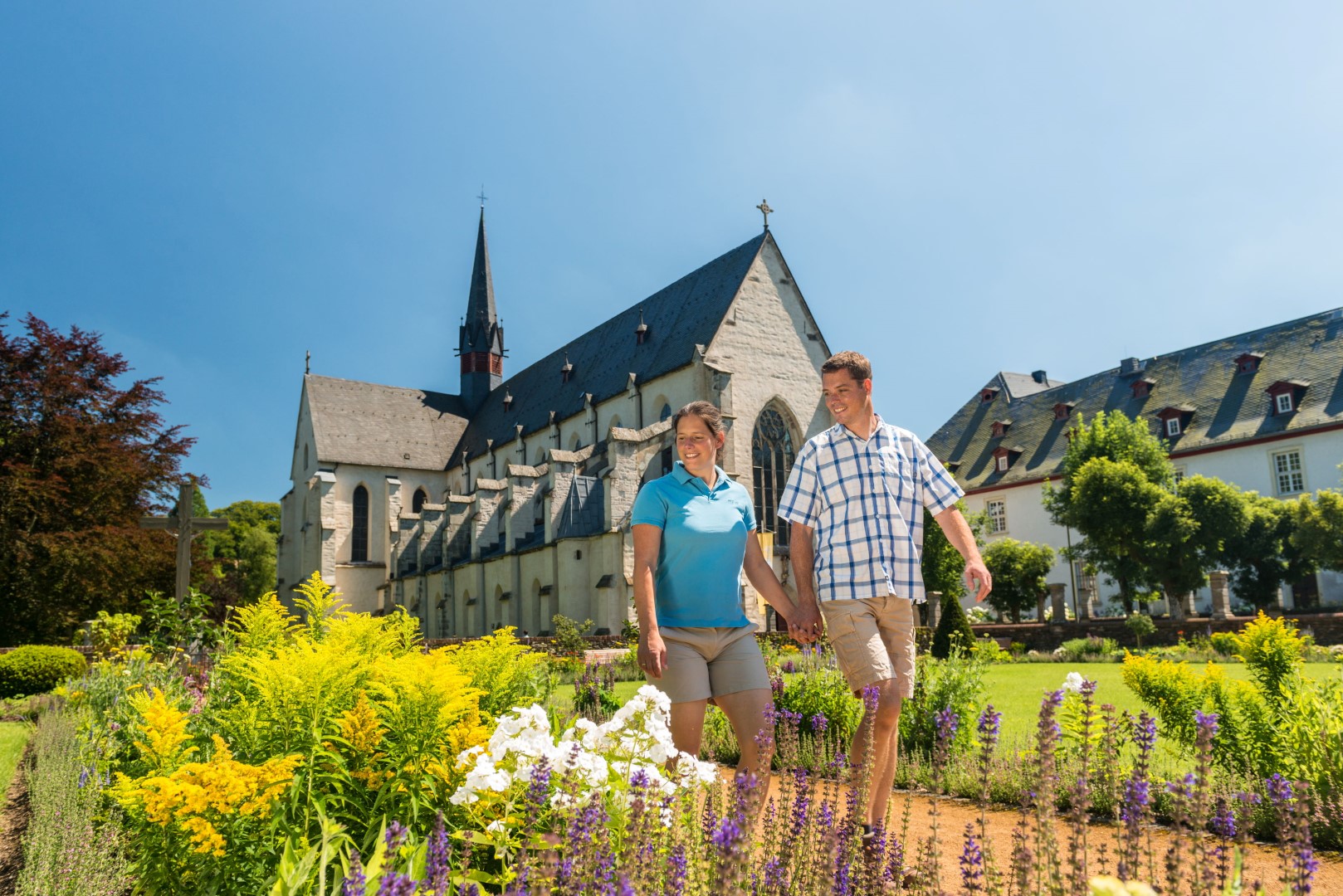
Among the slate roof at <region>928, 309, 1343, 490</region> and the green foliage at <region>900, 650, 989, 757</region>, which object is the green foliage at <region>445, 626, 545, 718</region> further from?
the slate roof at <region>928, 309, 1343, 490</region>

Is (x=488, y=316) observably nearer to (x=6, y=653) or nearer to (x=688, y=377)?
(x=688, y=377)

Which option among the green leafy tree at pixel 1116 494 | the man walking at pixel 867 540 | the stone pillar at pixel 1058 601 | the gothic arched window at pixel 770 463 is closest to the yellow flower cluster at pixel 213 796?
the man walking at pixel 867 540

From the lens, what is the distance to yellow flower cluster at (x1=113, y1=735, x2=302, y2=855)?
10.1 ft

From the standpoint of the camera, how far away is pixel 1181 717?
254 inches

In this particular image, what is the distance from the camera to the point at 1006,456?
148 feet

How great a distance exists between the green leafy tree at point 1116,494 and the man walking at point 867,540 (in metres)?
30.7

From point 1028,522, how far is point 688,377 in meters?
22.8

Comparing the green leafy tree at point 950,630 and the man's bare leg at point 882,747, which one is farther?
the green leafy tree at point 950,630

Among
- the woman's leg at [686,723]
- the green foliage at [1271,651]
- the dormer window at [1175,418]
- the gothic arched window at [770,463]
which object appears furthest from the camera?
the dormer window at [1175,418]

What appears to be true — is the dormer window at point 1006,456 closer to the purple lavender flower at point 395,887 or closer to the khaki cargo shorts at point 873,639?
the khaki cargo shorts at point 873,639

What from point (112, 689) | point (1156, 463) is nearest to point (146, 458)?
point (112, 689)

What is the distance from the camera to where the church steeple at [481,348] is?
49062 millimetres

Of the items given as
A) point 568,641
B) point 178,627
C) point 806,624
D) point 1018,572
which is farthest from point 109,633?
point 1018,572

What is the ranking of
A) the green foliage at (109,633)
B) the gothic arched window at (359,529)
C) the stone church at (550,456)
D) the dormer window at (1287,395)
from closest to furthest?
the green foliage at (109,633) < the stone church at (550,456) < the dormer window at (1287,395) < the gothic arched window at (359,529)
